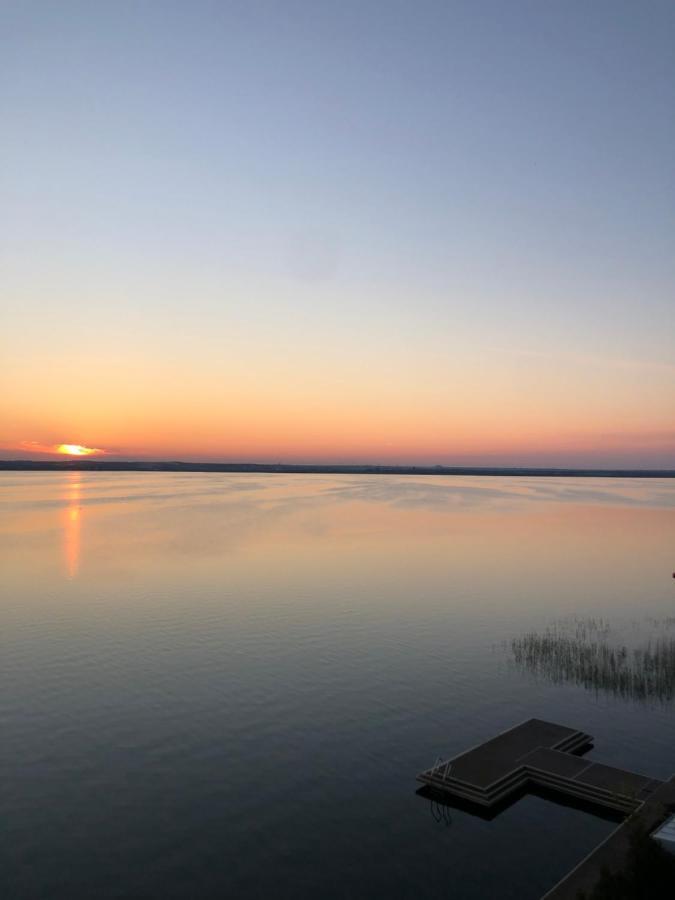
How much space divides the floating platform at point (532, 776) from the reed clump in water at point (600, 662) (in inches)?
354

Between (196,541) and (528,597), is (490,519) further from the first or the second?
(528,597)

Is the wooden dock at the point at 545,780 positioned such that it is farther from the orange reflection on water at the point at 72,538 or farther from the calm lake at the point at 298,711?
the orange reflection on water at the point at 72,538

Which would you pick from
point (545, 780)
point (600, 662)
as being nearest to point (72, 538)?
point (600, 662)

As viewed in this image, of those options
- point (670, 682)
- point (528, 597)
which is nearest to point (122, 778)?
point (670, 682)

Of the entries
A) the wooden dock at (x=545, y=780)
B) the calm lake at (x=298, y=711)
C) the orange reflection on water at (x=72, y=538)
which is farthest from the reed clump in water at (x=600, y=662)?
the orange reflection on water at (x=72, y=538)

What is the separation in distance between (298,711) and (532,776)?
958 cm

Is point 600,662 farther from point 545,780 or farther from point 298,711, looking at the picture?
point 298,711

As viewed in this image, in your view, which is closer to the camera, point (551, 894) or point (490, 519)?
point (551, 894)

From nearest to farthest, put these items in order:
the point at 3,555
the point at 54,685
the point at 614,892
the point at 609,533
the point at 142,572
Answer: the point at 614,892 < the point at 54,685 < the point at 142,572 < the point at 3,555 < the point at 609,533

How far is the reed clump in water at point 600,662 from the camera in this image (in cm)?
3234

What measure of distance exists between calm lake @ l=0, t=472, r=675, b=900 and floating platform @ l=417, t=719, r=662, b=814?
2.24 ft

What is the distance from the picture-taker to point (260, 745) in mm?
24719

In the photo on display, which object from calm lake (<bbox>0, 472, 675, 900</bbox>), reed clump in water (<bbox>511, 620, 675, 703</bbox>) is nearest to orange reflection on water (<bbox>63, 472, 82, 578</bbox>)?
calm lake (<bbox>0, 472, 675, 900</bbox>)

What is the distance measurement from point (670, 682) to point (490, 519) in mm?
84074
